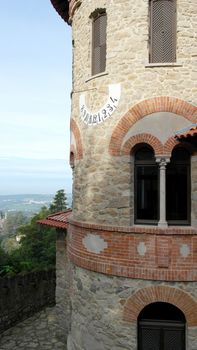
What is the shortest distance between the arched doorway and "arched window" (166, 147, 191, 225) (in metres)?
2.10

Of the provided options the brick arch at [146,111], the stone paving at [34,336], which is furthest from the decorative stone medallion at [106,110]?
the stone paving at [34,336]

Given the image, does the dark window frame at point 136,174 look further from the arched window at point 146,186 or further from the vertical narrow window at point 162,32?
the vertical narrow window at point 162,32

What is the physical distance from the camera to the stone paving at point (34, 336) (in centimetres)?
1280

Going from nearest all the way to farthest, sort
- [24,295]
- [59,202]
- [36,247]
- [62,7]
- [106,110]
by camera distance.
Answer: [106,110]
[62,7]
[24,295]
[36,247]
[59,202]

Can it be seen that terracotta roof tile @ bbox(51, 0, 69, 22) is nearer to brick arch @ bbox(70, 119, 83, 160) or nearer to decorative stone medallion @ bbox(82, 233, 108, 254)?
brick arch @ bbox(70, 119, 83, 160)

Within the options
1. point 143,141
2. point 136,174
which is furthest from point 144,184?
point 143,141

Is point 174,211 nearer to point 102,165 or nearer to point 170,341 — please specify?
point 102,165

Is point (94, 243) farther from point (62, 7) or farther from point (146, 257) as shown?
point (62, 7)

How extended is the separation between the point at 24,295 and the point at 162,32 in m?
12.3

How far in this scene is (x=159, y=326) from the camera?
8789 millimetres

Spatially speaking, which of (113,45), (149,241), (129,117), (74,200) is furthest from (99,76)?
(149,241)

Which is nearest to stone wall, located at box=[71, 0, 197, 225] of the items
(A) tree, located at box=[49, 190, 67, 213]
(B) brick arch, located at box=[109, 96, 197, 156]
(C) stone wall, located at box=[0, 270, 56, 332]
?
(B) brick arch, located at box=[109, 96, 197, 156]

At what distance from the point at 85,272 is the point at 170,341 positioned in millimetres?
2599

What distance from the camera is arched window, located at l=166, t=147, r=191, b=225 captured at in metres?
8.72
